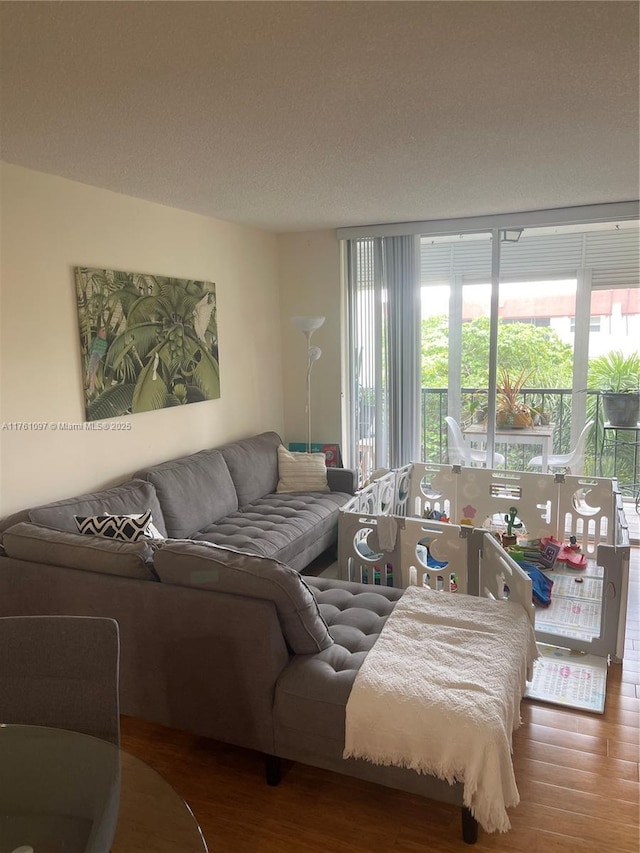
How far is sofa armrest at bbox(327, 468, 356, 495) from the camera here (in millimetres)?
4555

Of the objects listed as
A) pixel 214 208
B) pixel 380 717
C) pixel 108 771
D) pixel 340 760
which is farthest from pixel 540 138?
pixel 108 771

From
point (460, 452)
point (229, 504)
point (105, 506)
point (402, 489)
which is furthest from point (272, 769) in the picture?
point (460, 452)

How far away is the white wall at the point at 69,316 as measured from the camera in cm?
292

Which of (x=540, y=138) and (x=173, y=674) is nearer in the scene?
(x=173, y=674)

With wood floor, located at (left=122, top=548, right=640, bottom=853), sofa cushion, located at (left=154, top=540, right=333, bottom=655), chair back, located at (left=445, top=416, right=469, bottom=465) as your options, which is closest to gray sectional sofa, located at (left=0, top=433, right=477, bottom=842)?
sofa cushion, located at (left=154, top=540, right=333, bottom=655)

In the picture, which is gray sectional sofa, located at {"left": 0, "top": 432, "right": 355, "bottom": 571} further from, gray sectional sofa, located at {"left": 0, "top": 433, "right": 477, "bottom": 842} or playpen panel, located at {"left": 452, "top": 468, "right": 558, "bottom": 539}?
playpen panel, located at {"left": 452, "top": 468, "right": 558, "bottom": 539}

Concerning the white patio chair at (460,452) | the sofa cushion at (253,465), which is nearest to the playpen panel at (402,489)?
the white patio chair at (460,452)

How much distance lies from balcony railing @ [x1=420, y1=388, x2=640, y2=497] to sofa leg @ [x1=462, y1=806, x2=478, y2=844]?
384cm

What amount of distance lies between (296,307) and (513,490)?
2453 mm

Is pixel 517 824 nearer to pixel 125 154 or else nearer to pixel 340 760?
pixel 340 760

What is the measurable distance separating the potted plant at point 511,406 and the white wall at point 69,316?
8.61ft

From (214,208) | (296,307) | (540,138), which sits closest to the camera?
(540,138)

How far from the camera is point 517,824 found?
198 centimetres

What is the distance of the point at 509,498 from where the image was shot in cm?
409
